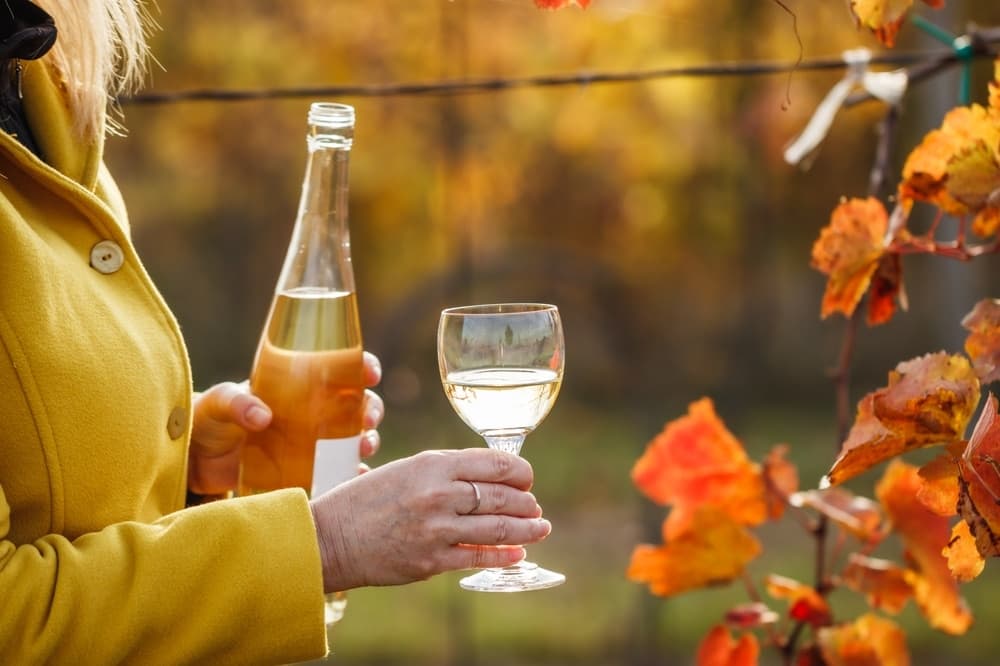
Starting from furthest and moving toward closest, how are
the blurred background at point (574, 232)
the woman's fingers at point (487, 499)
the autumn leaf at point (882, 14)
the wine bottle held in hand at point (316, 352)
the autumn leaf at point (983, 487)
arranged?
1. the blurred background at point (574, 232)
2. the wine bottle held in hand at point (316, 352)
3. the woman's fingers at point (487, 499)
4. the autumn leaf at point (882, 14)
5. the autumn leaf at point (983, 487)

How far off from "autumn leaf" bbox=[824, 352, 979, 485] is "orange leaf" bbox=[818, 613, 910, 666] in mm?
480

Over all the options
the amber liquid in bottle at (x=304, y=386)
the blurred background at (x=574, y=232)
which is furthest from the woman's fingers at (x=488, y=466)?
the blurred background at (x=574, y=232)

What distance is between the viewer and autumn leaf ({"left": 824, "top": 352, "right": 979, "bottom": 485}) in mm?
965

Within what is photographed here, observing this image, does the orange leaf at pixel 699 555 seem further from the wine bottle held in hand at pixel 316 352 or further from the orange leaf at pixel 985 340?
the orange leaf at pixel 985 340

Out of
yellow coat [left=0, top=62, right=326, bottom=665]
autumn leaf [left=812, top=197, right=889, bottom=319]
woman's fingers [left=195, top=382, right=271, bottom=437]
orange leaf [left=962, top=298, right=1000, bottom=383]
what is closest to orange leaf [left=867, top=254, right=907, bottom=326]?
autumn leaf [left=812, top=197, right=889, bottom=319]

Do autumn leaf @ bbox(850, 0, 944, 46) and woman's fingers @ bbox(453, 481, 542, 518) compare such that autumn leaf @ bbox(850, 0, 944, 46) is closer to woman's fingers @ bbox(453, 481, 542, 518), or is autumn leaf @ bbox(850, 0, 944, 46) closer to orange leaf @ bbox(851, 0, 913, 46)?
orange leaf @ bbox(851, 0, 913, 46)

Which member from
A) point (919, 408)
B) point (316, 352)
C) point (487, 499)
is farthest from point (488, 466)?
point (316, 352)

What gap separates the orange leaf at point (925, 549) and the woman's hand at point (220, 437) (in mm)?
617

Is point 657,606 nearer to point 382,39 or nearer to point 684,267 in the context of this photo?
point 382,39

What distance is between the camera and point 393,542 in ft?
3.76

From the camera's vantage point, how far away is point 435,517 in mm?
1130

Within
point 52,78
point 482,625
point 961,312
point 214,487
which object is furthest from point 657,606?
point 52,78

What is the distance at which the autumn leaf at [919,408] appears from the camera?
965 mm

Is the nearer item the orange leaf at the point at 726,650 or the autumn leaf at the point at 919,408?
the autumn leaf at the point at 919,408
